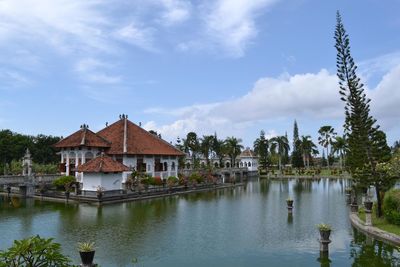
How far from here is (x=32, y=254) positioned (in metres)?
8.06

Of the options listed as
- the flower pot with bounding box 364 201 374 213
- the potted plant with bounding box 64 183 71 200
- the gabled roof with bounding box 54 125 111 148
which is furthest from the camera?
the gabled roof with bounding box 54 125 111 148

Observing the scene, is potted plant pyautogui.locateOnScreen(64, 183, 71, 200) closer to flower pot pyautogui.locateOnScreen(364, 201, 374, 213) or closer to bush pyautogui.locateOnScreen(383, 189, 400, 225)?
flower pot pyautogui.locateOnScreen(364, 201, 374, 213)

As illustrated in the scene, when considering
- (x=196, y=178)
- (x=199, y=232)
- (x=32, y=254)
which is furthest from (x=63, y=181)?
(x=32, y=254)

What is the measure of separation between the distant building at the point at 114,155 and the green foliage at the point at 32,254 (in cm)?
2745

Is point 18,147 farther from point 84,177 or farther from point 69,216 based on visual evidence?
point 69,216

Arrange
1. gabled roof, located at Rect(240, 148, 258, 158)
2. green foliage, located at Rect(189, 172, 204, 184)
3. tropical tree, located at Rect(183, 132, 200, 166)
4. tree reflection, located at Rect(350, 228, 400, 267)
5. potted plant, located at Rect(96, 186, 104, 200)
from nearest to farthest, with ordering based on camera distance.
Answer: tree reflection, located at Rect(350, 228, 400, 267) → potted plant, located at Rect(96, 186, 104, 200) → green foliage, located at Rect(189, 172, 204, 184) → tropical tree, located at Rect(183, 132, 200, 166) → gabled roof, located at Rect(240, 148, 258, 158)

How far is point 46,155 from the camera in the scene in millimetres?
69750

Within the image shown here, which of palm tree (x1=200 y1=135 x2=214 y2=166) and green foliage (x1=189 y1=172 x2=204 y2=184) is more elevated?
palm tree (x1=200 y1=135 x2=214 y2=166)

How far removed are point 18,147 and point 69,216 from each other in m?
43.2

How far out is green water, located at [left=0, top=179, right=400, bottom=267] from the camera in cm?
1588

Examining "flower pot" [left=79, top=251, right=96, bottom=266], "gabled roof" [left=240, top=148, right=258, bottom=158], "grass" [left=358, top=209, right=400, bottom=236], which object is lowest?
"grass" [left=358, top=209, right=400, bottom=236]

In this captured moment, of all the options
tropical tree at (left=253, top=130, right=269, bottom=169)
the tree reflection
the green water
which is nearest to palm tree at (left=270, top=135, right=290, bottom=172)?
tropical tree at (left=253, top=130, right=269, bottom=169)

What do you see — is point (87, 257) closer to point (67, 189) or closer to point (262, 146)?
point (67, 189)

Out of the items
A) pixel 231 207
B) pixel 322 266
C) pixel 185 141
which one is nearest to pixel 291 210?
pixel 231 207
